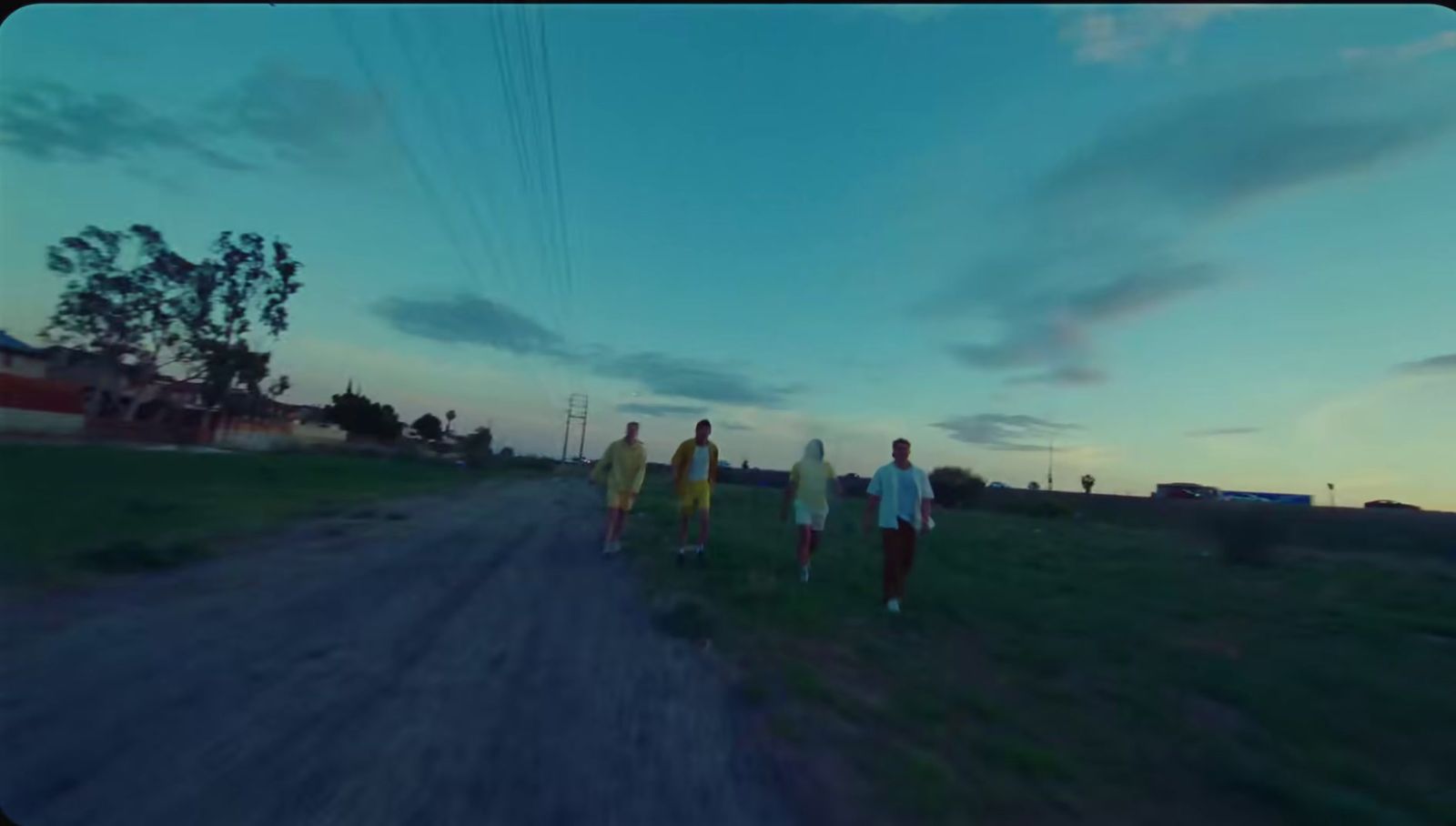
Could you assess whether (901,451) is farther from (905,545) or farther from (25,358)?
(25,358)

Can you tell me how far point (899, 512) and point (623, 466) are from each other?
4.26 m

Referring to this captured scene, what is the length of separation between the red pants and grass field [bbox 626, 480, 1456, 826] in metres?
0.28

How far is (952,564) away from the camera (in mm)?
13695

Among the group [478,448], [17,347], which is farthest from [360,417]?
[17,347]

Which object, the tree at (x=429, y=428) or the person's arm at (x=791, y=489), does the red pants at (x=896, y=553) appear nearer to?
the person's arm at (x=791, y=489)

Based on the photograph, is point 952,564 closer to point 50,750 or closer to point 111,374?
point 50,750

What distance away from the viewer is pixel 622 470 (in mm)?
11641

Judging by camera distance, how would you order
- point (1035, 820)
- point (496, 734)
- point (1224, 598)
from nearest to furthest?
point (1035, 820) → point (496, 734) → point (1224, 598)

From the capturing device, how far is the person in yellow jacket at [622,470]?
11.6 m

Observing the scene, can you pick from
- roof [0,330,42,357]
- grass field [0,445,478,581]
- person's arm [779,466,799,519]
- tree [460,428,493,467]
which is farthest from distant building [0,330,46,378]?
person's arm [779,466,799,519]

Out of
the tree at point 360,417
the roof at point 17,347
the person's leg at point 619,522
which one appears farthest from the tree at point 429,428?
the person's leg at point 619,522

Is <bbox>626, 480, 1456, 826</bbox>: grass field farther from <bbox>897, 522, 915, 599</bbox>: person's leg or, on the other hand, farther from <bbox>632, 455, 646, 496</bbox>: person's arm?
<bbox>632, 455, 646, 496</bbox>: person's arm

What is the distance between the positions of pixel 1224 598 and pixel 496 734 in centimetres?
977

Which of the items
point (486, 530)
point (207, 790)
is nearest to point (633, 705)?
point (207, 790)
